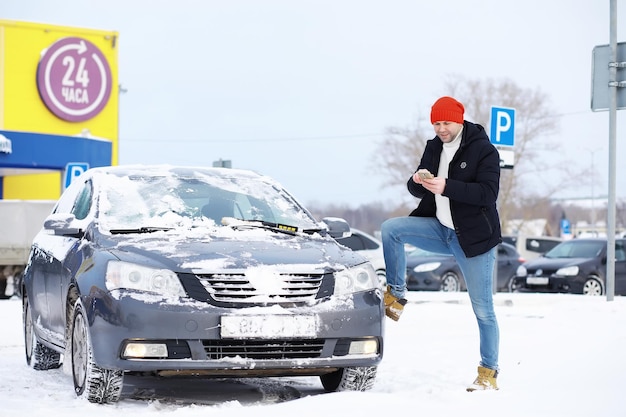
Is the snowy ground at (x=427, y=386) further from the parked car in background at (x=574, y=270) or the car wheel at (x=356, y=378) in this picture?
the parked car in background at (x=574, y=270)

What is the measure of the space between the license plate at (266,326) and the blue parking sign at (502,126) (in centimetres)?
1082

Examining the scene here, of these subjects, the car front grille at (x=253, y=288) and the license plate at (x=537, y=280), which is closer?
the car front grille at (x=253, y=288)

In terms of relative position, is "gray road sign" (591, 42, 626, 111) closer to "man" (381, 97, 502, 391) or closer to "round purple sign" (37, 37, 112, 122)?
"man" (381, 97, 502, 391)

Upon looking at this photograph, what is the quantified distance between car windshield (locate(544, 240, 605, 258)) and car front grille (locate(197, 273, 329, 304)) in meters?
17.3

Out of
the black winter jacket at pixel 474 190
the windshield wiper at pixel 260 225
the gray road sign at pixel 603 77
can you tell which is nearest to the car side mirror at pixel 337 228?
the windshield wiper at pixel 260 225

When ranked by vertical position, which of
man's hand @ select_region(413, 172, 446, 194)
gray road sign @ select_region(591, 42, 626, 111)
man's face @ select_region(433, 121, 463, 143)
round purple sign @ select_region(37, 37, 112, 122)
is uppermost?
round purple sign @ select_region(37, 37, 112, 122)

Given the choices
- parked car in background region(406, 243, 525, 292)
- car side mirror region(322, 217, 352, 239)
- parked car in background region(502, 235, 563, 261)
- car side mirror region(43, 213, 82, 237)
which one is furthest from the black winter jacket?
parked car in background region(502, 235, 563, 261)

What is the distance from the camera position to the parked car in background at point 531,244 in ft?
145

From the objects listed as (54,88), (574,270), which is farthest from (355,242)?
(54,88)

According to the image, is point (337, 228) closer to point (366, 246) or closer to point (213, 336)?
point (213, 336)

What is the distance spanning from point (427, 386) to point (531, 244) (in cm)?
3830

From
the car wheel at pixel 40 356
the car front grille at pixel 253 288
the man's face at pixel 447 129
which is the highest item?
the man's face at pixel 447 129

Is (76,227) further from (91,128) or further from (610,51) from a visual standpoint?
(91,128)

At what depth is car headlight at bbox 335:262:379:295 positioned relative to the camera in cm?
680
